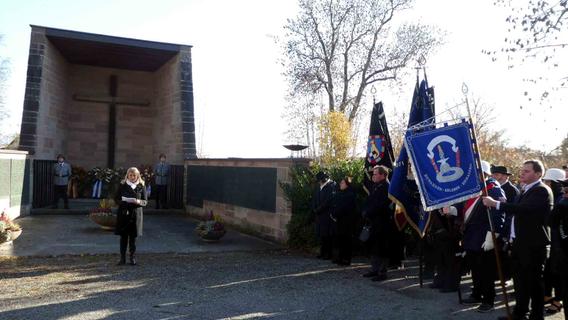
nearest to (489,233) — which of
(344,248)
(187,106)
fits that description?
(344,248)

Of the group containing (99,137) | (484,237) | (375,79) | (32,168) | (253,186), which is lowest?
Answer: (484,237)

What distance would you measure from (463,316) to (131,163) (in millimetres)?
17424

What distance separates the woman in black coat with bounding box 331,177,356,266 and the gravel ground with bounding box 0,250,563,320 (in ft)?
0.88

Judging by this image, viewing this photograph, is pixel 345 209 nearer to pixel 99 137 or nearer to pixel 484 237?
pixel 484 237

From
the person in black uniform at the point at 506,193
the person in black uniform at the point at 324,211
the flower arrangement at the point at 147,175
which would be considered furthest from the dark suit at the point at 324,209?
the flower arrangement at the point at 147,175

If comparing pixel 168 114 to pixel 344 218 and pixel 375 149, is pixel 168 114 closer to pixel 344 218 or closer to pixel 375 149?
pixel 375 149

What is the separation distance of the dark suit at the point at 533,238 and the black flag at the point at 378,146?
4231 millimetres

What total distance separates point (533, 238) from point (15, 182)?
42.6 ft

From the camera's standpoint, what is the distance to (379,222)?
26.5 ft

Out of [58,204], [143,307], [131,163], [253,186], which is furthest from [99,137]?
[143,307]

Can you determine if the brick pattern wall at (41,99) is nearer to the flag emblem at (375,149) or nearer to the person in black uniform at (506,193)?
the flag emblem at (375,149)

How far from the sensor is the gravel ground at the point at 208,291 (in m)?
5.96

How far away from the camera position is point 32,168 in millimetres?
15367

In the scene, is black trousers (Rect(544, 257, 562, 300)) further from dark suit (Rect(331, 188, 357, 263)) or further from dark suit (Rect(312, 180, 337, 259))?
dark suit (Rect(312, 180, 337, 259))
